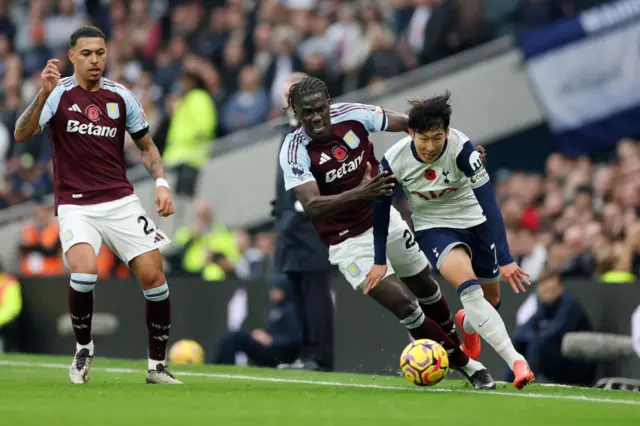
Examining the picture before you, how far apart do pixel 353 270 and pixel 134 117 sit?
1839 millimetres

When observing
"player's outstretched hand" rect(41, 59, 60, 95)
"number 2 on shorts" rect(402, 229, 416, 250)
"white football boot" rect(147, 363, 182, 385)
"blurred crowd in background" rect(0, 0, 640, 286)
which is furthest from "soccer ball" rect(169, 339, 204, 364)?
"player's outstretched hand" rect(41, 59, 60, 95)

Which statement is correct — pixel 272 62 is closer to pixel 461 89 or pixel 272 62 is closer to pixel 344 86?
pixel 344 86

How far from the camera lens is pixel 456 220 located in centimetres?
910

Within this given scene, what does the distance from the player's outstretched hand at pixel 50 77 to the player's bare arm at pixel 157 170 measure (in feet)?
2.88

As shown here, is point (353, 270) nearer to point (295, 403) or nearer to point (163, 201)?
point (163, 201)

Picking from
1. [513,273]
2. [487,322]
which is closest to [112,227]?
[487,322]

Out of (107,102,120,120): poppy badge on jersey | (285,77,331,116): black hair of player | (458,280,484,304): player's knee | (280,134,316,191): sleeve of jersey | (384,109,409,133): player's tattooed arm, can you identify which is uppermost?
(285,77,331,116): black hair of player

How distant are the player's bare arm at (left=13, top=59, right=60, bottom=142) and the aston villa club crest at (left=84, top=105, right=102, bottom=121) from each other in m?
0.31

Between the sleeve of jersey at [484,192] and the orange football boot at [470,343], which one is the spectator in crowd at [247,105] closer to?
the orange football boot at [470,343]

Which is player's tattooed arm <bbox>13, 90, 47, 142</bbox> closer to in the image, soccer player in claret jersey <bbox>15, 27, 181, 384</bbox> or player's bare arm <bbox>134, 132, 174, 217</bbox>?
soccer player in claret jersey <bbox>15, 27, 181, 384</bbox>

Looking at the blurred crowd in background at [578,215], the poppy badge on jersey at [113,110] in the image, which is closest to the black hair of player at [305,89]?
the poppy badge on jersey at [113,110]

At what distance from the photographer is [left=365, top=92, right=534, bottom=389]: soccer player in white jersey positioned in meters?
8.46

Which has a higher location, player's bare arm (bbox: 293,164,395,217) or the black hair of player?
the black hair of player

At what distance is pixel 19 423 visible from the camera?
639 centimetres
